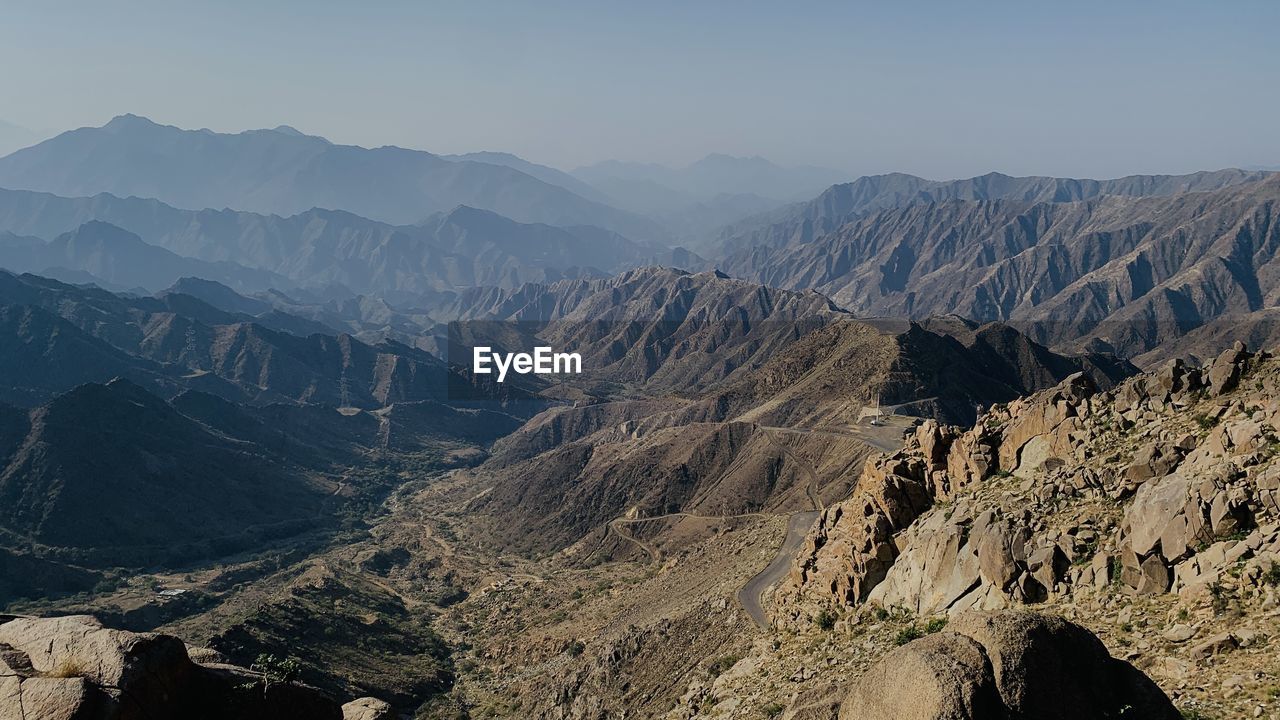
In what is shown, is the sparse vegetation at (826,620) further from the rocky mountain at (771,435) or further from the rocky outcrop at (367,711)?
the rocky mountain at (771,435)

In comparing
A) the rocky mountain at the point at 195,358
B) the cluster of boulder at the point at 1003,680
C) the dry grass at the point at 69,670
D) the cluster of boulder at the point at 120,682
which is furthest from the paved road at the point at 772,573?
the rocky mountain at the point at 195,358

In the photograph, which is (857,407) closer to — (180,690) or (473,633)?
(473,633)

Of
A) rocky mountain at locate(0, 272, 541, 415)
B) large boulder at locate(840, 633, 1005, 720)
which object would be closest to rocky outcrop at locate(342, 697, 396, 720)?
large boulder at locate(840, 633, 1005, 720)

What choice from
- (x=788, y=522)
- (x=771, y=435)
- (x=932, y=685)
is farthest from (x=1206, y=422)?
(x=771, y=435)

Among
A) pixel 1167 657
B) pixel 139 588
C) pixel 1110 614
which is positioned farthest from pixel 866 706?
pixel 139 588

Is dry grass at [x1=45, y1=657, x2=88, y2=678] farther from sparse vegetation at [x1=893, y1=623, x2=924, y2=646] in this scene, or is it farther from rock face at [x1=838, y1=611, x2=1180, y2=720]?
sparse vegetation at [x1=893, y1=623, x2=924, y2=646]
